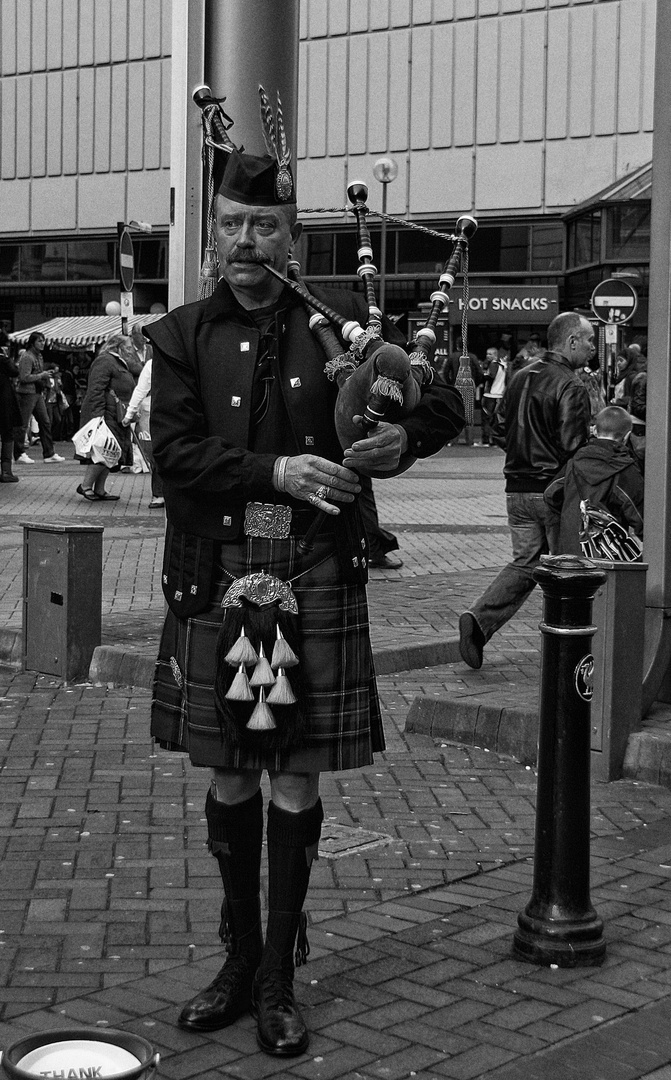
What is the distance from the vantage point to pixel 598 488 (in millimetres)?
7344

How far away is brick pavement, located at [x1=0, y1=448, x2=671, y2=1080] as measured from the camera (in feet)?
11.0

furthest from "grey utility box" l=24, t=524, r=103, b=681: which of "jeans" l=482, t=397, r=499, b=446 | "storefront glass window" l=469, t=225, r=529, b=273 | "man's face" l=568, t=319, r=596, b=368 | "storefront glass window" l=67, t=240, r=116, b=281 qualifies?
"storefront glass window" l=67, t=240, r=116, b=281

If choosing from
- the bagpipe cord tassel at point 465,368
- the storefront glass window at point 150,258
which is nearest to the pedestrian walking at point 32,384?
the bagpipe cord tassel at point 465,368

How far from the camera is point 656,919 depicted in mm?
4195

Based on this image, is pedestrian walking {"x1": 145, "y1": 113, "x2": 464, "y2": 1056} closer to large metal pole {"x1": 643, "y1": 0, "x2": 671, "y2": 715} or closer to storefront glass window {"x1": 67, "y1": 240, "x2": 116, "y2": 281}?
large metal pole {"x1": 643, "y1": 0, "x2": 671, "y2": 715}

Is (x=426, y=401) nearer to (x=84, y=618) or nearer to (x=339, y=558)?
(x=339, y=558)

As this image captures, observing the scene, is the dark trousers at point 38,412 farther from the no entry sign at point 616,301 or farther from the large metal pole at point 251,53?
the large metal pole at point 251,53

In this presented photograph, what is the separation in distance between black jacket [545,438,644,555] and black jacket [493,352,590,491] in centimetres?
31

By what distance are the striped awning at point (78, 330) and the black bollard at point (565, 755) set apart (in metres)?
32.5

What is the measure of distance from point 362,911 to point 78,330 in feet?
121

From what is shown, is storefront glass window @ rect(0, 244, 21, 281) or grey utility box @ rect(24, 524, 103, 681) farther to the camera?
storefront glass window @ rect(0, 244, 21, 281)

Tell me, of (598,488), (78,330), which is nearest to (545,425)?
(598,488)

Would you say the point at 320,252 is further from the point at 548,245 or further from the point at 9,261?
the point at 9,261

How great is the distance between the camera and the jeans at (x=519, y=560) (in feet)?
24.9
